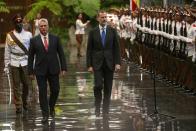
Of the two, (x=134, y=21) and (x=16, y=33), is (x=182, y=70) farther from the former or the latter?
(x=134, y=21)

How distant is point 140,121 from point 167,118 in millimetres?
614

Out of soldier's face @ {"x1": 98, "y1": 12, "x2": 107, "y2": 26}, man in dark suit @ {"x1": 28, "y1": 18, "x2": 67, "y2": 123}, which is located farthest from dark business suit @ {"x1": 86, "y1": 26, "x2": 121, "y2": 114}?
man in dark suit @ {"x1": 28, "y1": 18, "x2": 67, "y2": 123}

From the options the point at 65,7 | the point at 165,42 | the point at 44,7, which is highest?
the point at 44,7

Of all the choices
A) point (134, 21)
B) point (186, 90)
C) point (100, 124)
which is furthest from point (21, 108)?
point (134, 21)

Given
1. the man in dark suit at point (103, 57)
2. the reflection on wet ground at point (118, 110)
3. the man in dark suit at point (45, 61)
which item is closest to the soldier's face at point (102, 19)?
the man in dark suit at point (103, 57)

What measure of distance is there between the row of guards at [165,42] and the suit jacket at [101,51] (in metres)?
2.39

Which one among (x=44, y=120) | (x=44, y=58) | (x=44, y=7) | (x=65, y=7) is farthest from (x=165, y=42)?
A: (x=65, y=7)

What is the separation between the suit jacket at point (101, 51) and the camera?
1570cm

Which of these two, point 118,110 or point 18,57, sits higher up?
point 18,57

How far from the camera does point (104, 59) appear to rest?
15695mm

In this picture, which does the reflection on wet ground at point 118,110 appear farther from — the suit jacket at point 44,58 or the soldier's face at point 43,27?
the soldier's face at point 43,27

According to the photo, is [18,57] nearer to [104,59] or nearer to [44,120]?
[104,59]

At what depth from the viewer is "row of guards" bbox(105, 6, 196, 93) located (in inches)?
736

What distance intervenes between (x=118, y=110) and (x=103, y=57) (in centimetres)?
139
